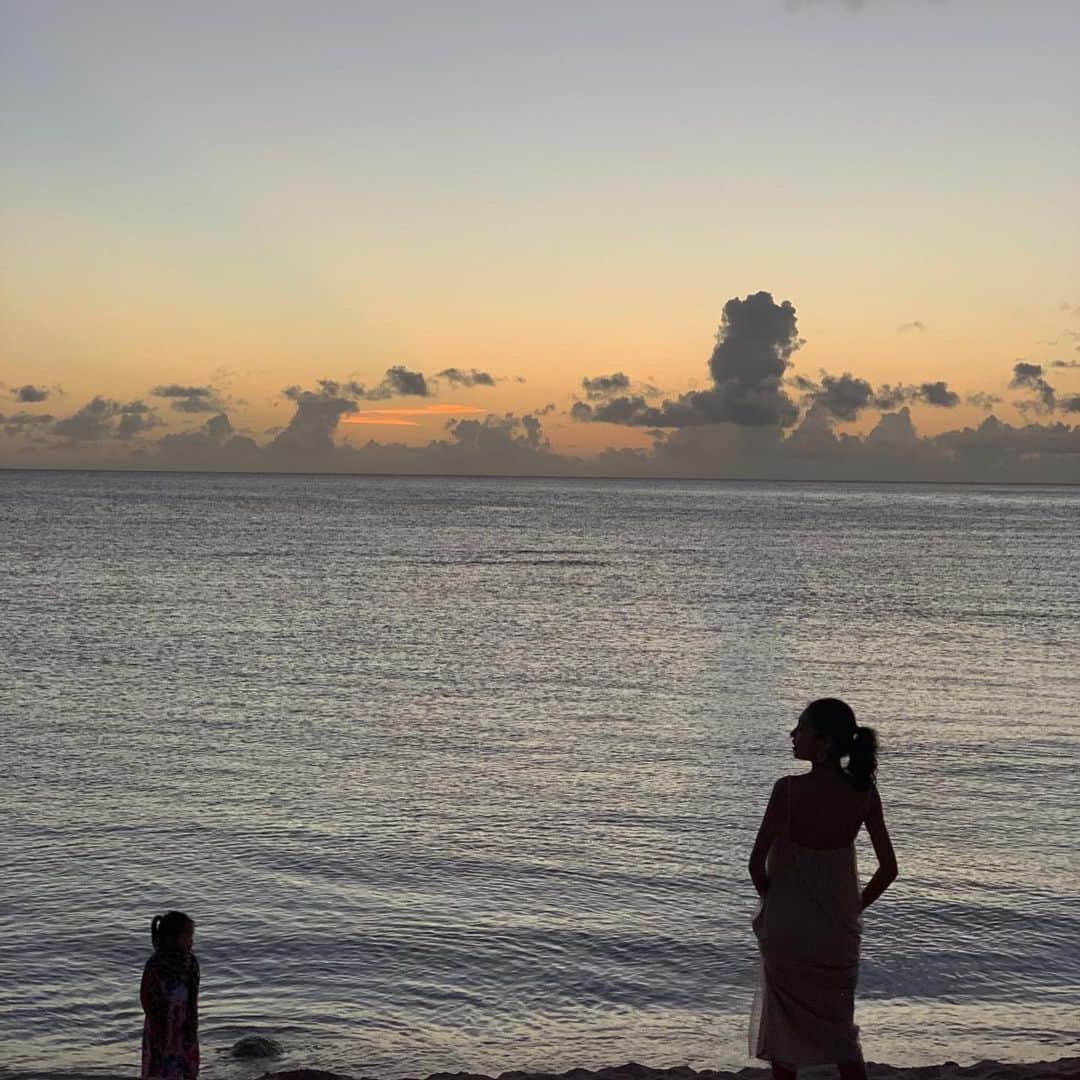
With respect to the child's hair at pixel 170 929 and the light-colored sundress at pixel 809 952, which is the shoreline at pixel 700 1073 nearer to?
the child's hair at pixel 170 929

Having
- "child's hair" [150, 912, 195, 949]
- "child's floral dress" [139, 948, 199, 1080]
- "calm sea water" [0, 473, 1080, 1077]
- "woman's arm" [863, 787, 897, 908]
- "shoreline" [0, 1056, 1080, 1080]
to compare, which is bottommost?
"calm sea water" [0, 473, 1080, 1077]

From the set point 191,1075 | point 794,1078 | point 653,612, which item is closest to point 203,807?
point 191,1075

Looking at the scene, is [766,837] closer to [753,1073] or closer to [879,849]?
[879,849]

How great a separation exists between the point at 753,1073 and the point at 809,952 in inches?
151

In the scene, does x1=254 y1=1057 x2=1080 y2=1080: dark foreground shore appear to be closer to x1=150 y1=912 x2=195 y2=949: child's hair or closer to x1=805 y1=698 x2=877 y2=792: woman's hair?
x1=150 y1=912 x2=195 y2=949: child's hair

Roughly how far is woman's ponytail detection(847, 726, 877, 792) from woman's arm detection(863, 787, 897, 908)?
2.7 inches

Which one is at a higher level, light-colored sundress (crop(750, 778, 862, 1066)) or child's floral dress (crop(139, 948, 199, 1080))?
light-colored sundress (crop(750, 778, 862, 1066))

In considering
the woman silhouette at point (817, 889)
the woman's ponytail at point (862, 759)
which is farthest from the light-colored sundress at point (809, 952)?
the woman's ponytail at point (862, 759)

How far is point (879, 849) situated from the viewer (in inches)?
251

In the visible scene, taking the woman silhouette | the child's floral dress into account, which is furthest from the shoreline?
the woman silhouette

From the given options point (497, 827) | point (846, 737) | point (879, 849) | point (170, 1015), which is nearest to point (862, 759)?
point (846, 737)

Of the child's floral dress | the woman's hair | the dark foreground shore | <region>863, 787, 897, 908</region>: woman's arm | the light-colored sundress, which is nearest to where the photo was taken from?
the woman's hair

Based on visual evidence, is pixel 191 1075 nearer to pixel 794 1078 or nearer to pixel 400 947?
pixel 794 1078

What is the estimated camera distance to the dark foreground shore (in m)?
9.23
